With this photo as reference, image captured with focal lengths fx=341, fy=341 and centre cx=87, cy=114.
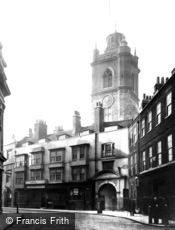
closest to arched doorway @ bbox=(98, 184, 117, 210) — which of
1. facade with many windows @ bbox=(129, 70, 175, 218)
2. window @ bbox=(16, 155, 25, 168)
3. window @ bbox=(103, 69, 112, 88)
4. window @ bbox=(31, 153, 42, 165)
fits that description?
facade with many windows @ bbox=(129, 70, 175, 218)

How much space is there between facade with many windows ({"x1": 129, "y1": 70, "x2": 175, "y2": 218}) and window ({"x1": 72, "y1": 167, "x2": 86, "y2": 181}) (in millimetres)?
5885

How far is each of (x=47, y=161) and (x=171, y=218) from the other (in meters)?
20.6

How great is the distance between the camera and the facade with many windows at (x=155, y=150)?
17.2 m

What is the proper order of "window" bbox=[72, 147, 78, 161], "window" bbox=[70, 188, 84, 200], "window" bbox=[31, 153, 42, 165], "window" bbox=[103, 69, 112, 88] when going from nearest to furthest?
"window" bbox=[70, 188, 84, 200] < "window" bbox=[72, 147, 78, 161] < "window" bbox=[31, 153, 42, 165] < "window" bbox=[103, 69, 112, 88]

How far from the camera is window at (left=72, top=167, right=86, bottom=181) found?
104 feet

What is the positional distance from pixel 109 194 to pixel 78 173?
139 inches

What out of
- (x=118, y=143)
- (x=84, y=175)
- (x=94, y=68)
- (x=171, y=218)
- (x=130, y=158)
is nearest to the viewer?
(x=171, y=218)

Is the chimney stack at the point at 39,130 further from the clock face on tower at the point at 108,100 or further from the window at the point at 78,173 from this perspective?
the window at the point at 78,173

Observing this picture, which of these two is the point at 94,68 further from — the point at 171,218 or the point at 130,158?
the point at 171,218

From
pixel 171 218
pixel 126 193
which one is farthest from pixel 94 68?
pixel 171 218

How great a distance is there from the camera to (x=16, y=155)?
37094mm

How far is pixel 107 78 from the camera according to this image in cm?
4856

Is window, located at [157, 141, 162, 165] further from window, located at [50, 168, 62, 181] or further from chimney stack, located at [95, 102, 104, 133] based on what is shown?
chimney stack, located at [95, 102, 104, 133]

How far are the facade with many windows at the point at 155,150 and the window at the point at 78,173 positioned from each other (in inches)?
232
